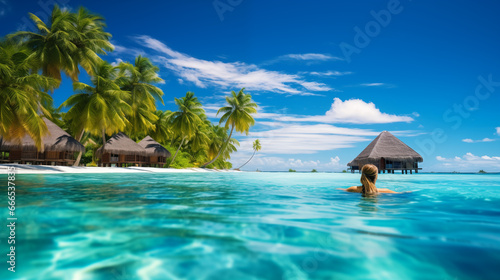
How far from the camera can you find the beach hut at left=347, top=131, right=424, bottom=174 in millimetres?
29047

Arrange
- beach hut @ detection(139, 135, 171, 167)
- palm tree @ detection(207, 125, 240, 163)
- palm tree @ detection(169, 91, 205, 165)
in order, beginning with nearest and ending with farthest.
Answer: beach hut @ detection(139, 135, 171, 167)
palm tree @ detection(169, 91, 205, 165)
palm tree @ detection(207, 125, 240, 163)

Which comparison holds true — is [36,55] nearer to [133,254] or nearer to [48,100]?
[48,100]

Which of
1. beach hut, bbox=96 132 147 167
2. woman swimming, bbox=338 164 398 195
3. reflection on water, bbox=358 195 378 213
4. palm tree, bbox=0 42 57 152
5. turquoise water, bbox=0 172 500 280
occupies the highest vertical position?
palm tree, bbox=0 42 57 152

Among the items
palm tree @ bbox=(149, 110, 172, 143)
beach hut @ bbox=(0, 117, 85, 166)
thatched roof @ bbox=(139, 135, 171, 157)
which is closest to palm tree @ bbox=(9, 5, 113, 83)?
beach hut @ bbox=(0, 117, 85, 166)

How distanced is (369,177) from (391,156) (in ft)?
83.9

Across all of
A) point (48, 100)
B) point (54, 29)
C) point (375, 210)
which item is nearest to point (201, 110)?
point (54, 29)

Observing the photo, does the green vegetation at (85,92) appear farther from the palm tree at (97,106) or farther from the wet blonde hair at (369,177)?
the wet blonde hair at (369,177)

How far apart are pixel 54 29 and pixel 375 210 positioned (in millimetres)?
26525

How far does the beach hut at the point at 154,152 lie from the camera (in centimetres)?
3027

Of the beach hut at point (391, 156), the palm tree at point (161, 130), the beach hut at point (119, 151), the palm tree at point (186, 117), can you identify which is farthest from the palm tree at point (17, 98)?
the beach hut at point (391, 156)

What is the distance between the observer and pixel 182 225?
349 cm

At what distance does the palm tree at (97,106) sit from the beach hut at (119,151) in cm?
330

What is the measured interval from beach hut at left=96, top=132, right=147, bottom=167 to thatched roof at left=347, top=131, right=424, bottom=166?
22.3m

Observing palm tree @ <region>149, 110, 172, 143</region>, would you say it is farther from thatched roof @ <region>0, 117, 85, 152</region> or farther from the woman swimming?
the woman swimming
